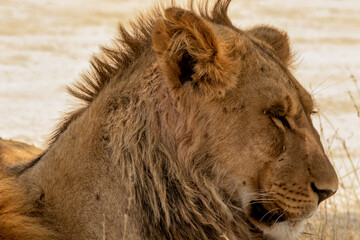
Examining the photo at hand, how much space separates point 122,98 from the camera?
378 centimetres

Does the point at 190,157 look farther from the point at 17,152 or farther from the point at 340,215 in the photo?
the point at 340,215

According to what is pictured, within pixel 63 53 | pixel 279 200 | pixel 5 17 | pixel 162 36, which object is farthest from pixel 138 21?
pixel 5 17

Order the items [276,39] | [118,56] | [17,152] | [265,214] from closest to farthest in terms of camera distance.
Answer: [265,214] → [118,56] → [276,39] → [17,152]

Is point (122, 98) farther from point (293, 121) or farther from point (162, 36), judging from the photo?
point (293, 121)

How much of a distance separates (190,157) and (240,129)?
0.26m

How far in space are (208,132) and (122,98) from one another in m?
0.44

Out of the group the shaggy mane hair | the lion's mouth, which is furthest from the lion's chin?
the shaggy mane hair

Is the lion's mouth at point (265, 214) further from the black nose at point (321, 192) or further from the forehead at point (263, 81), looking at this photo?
the forehead at point (263, 81)

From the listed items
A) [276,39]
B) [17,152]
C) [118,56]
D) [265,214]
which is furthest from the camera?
[17,152]

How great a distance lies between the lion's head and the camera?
3627mm

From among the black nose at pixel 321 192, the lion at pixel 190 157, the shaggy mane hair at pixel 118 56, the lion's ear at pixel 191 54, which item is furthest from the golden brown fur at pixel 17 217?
the black nose at pixel 321 192

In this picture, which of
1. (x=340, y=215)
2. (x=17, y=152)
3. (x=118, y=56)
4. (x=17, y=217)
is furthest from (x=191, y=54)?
(x=340, y=215)

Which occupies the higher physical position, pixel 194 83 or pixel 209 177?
pixel 194 83

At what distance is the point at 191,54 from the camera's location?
364cm
